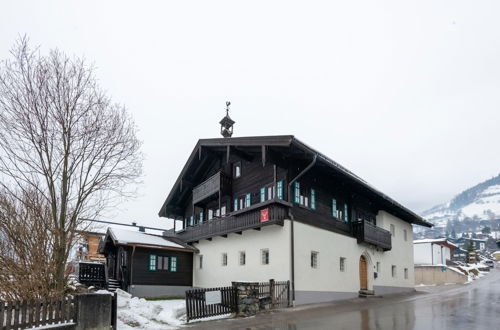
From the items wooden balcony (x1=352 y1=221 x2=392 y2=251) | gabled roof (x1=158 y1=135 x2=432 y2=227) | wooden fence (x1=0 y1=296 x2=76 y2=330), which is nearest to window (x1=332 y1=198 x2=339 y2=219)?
gabled roof (x1=158 y1=135 x2=432 y2=227)

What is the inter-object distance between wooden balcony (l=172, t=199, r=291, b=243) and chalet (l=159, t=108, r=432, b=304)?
0.05 meters

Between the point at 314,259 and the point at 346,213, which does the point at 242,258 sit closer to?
the point at 314,259

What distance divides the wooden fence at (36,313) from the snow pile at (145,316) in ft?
6.93

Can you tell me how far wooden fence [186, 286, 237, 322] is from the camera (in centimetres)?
1474

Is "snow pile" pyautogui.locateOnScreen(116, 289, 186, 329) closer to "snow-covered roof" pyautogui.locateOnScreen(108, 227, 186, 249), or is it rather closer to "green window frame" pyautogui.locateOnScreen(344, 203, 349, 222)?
"snow-covered roof" pyautogui.locateOnScreen(108, 227, 186, 249)

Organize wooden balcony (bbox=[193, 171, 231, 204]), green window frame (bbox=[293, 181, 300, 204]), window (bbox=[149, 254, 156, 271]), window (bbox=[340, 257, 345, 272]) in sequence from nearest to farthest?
1. green window frame (bbox=[293, 181, 300, 204])
2. window (bbox=[340, 257, 345, 272])
3. wooden balcony (bbox=[193, 171, 231, 204])
4. window (bbox=[149, 254, 156, 271])

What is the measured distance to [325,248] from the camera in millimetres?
21500

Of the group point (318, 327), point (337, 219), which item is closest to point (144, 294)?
point (337, 219)

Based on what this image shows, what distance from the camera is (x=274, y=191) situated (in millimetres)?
19766

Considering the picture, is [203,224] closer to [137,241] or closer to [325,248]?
[137,241]

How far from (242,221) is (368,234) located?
820 centimetres

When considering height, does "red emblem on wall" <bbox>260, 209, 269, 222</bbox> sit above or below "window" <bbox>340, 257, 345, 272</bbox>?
above

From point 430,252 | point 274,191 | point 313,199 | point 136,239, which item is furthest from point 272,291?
point 430,252

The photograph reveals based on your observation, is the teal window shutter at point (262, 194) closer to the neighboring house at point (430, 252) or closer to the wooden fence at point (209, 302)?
the wooden fence at point (209, 302)
